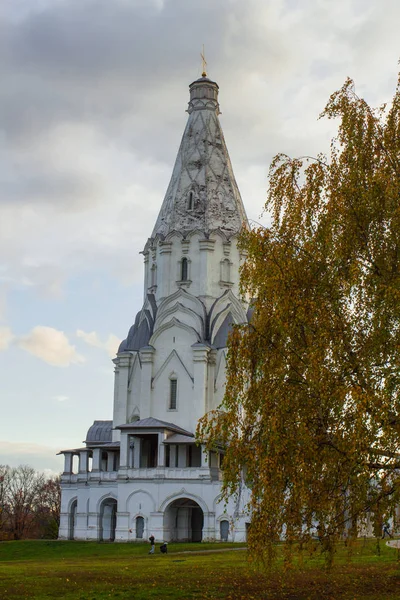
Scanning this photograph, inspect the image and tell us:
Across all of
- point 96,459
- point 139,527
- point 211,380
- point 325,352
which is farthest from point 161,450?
point 325,352

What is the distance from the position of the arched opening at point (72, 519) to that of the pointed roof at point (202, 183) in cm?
1821

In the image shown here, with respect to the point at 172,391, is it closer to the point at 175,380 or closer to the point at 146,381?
the point at 175,380

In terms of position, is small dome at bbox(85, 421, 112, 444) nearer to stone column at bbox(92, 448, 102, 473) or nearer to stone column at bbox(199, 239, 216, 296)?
stone column at bbox(92, 448, 102, 473)

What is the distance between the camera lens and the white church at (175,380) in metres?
40.3

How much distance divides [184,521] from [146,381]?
8.49 m

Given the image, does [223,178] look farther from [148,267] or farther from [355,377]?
[355,377]

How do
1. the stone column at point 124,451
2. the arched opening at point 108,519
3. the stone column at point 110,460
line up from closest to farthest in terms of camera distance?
1. the stone column at point 124,451
2. the arched opening at point 108,519
3. the stone column at point 110,460

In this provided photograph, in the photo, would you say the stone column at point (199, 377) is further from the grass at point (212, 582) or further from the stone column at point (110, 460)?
the grass at point (212, 582)

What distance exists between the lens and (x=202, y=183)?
48.1 m

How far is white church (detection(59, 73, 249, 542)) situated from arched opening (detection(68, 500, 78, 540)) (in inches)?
3.1

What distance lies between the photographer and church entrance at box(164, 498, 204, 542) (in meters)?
40.9

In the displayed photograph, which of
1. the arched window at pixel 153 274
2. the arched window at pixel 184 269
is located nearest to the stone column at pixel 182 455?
the arched window at pixel 184 269

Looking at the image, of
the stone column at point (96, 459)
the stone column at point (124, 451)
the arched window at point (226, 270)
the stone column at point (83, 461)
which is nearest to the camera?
the stone column at point (124, 451)

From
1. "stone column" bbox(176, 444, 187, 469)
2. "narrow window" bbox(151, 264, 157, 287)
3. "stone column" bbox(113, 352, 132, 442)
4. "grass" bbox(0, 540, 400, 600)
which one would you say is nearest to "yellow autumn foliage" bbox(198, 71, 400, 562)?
"grass" bbox(0, 540, 400, 600)
